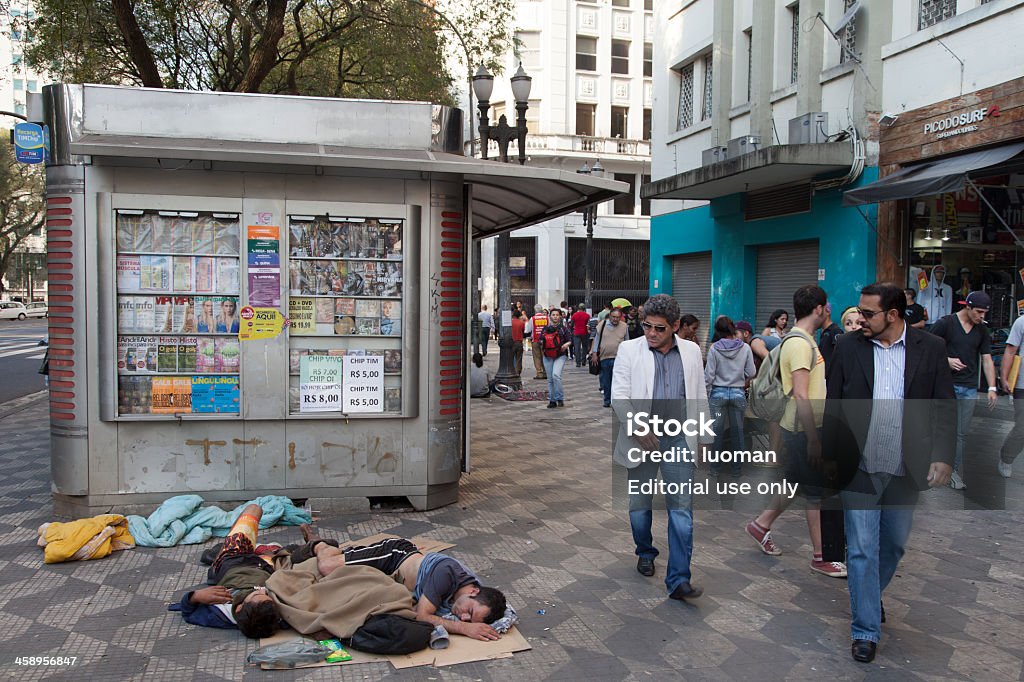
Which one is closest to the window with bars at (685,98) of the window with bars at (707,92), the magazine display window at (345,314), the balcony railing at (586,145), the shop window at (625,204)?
the window with bars at (707,92)

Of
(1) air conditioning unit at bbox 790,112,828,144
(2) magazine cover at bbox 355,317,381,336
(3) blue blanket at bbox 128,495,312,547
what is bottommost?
(3) blue blanket at bbox 128,495,312,547

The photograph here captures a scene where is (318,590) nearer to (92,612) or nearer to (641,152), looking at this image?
(92,612)

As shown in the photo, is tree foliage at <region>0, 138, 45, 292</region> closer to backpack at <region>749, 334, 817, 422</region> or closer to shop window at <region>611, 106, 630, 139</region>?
shop window at <region>611, 106, 630, 139</region>

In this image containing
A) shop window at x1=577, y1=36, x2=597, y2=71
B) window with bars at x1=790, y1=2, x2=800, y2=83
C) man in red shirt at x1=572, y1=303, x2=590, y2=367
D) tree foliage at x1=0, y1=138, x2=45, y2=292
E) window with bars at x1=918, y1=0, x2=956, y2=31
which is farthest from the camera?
tree foliage at x1=0, y1=138, x2=45, y2=292

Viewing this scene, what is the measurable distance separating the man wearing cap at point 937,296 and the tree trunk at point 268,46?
438 inches

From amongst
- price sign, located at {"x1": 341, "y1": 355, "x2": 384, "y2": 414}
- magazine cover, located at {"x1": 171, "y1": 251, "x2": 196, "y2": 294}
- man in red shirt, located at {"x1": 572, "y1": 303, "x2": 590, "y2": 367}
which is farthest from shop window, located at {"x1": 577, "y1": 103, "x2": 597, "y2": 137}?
magazine cover, located at {"x1": 171, "y1": 251, "x2": 196, "y2": 294}

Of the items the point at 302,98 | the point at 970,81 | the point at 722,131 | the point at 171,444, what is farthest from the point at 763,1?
the point at 171,444

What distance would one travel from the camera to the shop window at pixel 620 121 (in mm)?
39625

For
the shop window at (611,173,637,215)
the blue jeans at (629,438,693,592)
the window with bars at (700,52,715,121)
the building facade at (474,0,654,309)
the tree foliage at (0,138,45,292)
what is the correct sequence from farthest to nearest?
the tree foliage at (0,138,45,292), the shop window at (611,173,637,215), the building facade at (474,0,654,309), the window with bars at (700,52,715,121), the blue jeans at (629,438,693,592)

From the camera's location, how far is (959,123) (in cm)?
1157

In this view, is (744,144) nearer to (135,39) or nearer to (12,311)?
(135,39)

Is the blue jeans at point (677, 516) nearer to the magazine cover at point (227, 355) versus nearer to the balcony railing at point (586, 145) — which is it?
the magazine cover at point (227, 355)

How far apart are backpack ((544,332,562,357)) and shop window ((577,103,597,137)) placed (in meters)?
27.3

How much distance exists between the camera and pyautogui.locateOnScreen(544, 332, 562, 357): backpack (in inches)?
539
